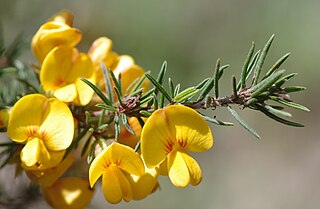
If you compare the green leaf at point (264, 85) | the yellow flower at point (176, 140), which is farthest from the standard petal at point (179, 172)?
the green leaf at point (264, 85)

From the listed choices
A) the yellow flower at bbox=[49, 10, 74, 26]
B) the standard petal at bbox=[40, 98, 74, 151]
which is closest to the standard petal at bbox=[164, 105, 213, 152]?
the standard petal at bbox=[40, 98, 74, 151]

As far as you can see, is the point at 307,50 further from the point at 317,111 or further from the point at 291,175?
the point at 291,175

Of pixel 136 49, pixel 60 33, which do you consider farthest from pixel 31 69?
pixel 136 49

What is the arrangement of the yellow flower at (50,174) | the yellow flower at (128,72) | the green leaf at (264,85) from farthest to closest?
the yellow flower at (128,72)
the yellow flower at (50,174)
the green leaf at (264,85)

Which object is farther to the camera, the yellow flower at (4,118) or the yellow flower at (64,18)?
the yellow flower at (64,18)

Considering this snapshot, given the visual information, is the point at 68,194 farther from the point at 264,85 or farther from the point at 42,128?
the point at 264,85

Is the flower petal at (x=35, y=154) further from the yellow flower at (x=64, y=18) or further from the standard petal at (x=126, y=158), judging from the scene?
the yellow flower at (x=64, y=18)
